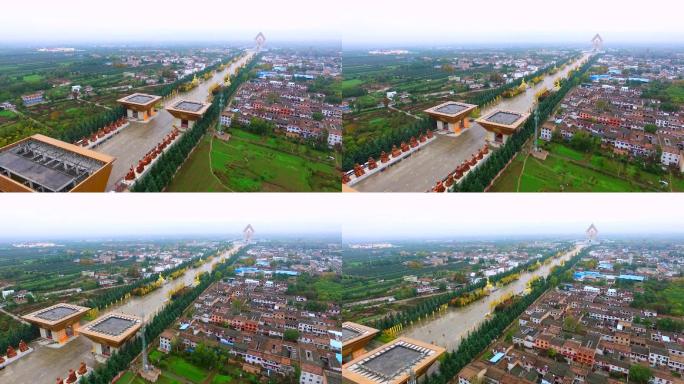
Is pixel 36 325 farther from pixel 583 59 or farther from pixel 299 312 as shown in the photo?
pixel 583 59

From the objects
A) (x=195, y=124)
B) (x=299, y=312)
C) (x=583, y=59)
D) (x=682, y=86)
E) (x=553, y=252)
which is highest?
(x=583, y=59)

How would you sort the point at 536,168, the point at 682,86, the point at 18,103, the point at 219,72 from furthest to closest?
1. the point at 219,72
2. the point at 18,103
3. the point at 682,86
4. the point at 536,168

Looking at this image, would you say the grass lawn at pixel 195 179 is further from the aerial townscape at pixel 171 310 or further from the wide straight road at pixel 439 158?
the wide straight road at pixel 439 158

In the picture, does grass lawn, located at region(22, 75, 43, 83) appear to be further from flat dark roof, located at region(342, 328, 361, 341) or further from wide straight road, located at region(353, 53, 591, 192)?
flat dark roof, located at region(342, 328, 361, 341)

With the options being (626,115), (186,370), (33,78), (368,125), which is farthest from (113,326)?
(626,115)

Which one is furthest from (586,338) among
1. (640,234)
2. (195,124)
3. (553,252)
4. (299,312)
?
(195,124)

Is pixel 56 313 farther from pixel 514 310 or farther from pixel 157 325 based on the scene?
pixel 514 310
